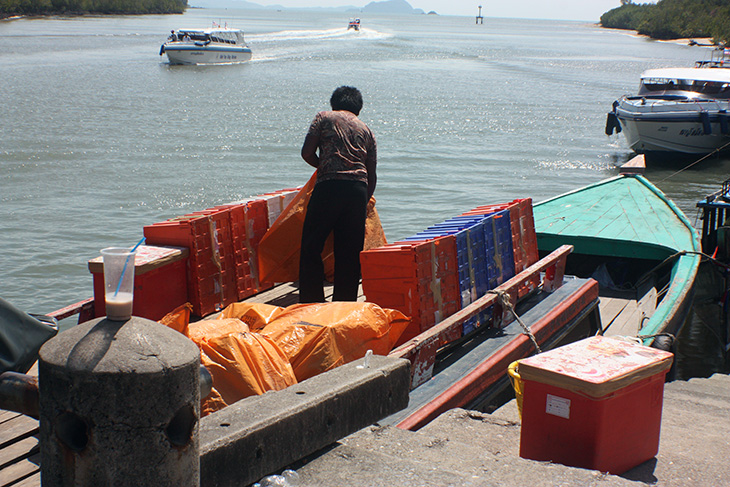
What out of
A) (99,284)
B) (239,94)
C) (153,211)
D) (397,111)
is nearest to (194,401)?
(99,284)

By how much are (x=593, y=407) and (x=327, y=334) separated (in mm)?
1455

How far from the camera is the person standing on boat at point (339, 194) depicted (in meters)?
5.32

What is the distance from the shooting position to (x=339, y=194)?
17.5ft

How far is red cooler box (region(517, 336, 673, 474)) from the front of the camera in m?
3.60

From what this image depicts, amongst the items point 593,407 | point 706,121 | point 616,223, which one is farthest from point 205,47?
point 593,407

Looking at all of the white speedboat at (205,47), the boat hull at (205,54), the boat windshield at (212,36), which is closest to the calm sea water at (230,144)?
the boat hull at (205,54)

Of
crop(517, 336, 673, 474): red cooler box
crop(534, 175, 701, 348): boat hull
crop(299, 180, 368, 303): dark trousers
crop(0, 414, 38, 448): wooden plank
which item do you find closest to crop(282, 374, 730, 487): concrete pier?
crop(517, 336, 673, 474): red cooler box

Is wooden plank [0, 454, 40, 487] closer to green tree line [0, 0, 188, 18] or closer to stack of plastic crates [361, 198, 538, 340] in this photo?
stack of plastic crates [361, 198, 538, 340]

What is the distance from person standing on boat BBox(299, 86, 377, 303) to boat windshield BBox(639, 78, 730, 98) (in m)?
22.2

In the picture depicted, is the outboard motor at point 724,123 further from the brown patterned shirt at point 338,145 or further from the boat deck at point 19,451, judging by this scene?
the boat deck at point 19,451

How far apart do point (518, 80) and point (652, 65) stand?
19.4 metres

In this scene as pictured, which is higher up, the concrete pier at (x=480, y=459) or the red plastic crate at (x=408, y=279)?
the red plastic crate at (x=408, y=279)

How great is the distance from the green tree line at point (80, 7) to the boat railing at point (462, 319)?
3776 inches

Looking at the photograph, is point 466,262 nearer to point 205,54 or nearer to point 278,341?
point 278,341
